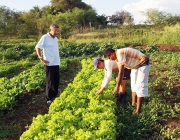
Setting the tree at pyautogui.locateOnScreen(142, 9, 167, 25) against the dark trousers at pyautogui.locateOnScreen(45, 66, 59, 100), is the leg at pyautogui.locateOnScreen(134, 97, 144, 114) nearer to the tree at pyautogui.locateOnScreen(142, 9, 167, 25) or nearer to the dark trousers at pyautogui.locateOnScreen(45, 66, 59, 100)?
the dark trousers at pyautogui.locateOnScreen(45, 66, 59, 100)

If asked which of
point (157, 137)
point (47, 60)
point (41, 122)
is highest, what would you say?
point (47, 60)

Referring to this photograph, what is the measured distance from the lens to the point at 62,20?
30.0 m

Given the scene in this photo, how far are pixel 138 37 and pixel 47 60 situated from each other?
1457 centimetres

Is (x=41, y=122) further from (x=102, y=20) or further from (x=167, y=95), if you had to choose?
(x=102, y=20)

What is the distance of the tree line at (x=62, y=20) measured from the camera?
25703mm

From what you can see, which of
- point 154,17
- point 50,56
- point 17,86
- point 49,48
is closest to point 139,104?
point 50,56

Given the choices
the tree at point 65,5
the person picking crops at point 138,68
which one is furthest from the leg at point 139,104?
the tree at point 65,5

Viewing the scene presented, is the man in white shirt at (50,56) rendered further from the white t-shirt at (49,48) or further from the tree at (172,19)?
the tree at (172,19)

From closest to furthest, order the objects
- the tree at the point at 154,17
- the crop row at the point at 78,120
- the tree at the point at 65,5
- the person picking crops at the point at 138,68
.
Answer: the crop row at the point at 78,120
the person picking crops at the point at 138,68
the tree at the point at 154,17
the tree at the point at 65,5

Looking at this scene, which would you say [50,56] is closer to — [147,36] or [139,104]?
[139,104]

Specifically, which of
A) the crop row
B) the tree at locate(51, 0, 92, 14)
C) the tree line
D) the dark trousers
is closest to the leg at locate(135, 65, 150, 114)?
the crop row

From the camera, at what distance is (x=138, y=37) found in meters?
20.7

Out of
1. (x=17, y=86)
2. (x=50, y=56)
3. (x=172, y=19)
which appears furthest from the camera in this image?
(x=172, y=19)

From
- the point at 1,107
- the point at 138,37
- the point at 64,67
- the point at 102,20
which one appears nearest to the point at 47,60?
the point at 1,107
